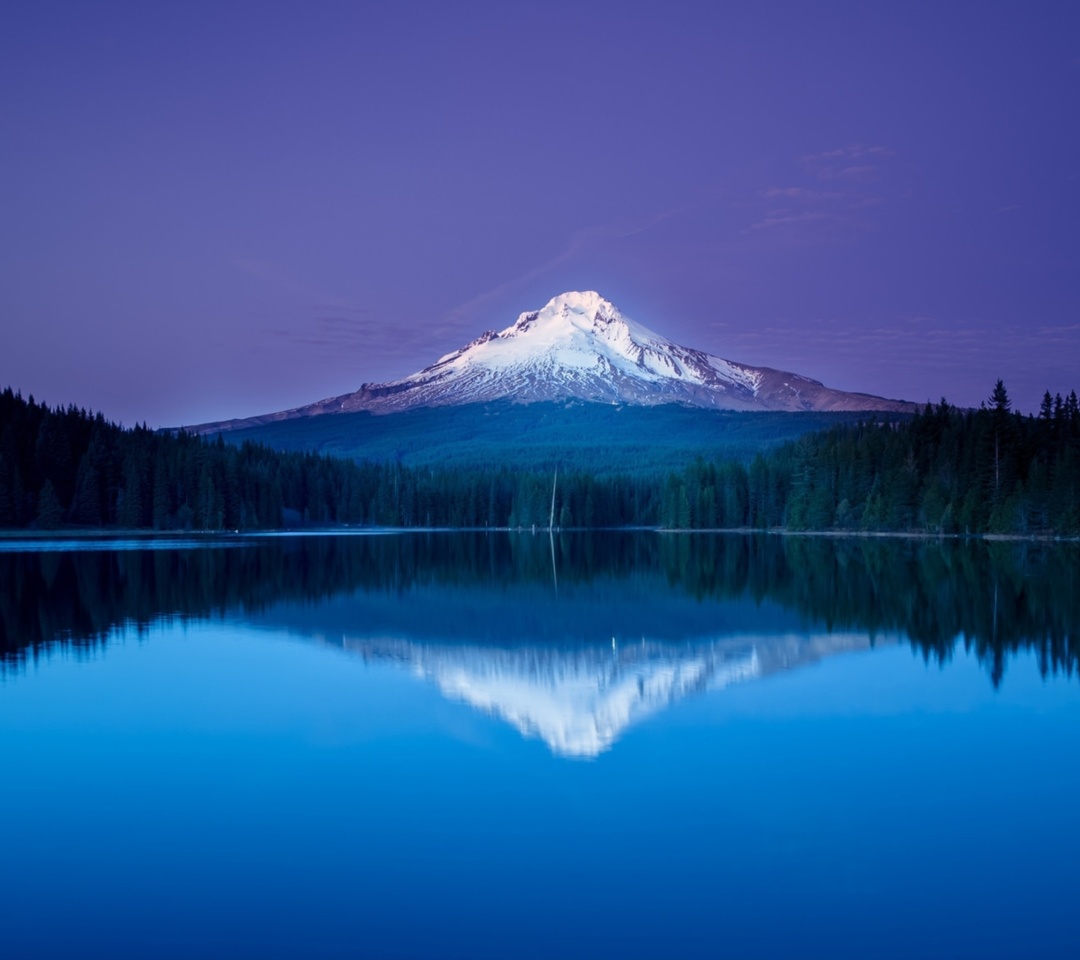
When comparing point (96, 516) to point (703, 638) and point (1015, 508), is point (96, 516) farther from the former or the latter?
point (703, 638)

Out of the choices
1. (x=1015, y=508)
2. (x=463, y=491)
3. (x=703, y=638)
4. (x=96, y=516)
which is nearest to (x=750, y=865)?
(x=703, y=638)

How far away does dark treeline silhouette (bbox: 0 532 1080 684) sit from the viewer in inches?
983

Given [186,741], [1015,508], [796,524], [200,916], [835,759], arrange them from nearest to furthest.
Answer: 1. [200,916]
2. [835,759]
3. [186,741]
4. [1015,508]
5. [796,524]

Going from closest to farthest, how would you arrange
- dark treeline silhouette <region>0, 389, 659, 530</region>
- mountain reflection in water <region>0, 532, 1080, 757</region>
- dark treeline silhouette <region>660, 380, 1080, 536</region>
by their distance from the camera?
1. mountain reflection in water <region>0, 532, 1080, 757</region>
2. dark treeline silhouette <region>660, 380, 1080, 536</region>
3. dark treeline silhouette <region>0, 389, 659, 530</region>

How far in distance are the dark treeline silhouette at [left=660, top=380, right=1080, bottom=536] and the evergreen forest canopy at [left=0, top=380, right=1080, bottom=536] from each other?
0.44 feet

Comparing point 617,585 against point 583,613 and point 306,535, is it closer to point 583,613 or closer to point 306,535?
point 583,613

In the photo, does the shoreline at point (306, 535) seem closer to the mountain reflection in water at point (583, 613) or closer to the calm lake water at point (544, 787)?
the mountain reflection in water at point (583, 613)

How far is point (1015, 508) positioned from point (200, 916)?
7215 centimetres

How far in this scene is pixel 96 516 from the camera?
10519cm

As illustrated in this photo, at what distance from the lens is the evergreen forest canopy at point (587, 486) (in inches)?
3051

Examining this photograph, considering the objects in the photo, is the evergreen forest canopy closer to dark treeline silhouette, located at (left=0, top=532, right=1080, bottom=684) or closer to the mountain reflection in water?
dark treeline silhouette, located at (left=0, top=532, right=1080, bottom=684)

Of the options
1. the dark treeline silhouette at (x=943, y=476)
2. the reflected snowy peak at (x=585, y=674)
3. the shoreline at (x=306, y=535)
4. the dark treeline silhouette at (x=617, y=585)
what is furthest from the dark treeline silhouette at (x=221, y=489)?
the reflected snowy peak at (x=585, y=674)

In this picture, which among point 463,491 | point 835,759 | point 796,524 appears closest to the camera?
point 835,759

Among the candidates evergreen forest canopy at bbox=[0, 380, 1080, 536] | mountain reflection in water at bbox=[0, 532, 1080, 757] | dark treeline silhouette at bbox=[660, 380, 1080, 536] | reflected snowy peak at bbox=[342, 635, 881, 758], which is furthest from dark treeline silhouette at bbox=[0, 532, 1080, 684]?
evergreen forest canopy at bbox=[0, 380, 1080, 536]
